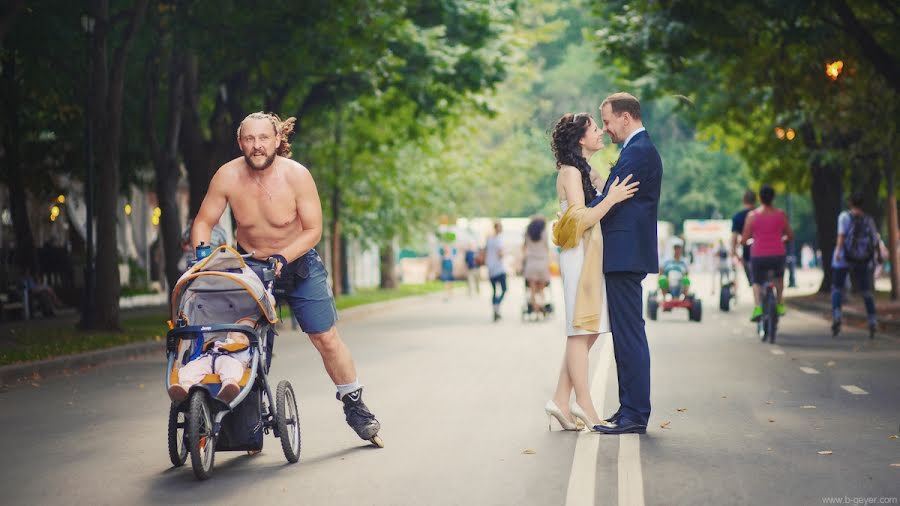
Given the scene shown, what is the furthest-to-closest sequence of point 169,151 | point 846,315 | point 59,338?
point 169,151
point 846,315
point 59,338

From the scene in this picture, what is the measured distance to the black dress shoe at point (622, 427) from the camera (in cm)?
931

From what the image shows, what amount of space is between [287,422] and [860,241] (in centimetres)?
1140

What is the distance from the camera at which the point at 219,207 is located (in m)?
8.52

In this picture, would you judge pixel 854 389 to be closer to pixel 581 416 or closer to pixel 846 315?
pixel 581 416

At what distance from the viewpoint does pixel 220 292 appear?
8.08m

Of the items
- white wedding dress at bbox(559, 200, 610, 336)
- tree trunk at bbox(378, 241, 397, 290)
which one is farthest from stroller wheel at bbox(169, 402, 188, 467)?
tree trunk at bbox(378, 241, 397, 290)

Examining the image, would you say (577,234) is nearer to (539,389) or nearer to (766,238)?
(539,389)

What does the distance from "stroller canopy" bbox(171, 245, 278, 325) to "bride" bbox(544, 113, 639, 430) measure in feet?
7.09

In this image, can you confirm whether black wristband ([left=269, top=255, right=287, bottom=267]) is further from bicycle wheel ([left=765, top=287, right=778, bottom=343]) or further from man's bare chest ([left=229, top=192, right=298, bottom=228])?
bicycle wheel ([left=765, top=287, right=778, bottom=343])

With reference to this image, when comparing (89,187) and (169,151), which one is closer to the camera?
(89,187)

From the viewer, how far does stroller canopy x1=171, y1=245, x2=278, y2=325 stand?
26.2 ft

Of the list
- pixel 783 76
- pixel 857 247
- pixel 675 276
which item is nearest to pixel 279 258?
pixel 857 247

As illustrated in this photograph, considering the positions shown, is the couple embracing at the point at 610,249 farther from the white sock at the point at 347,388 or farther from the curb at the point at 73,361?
the curb at the point at 73,361

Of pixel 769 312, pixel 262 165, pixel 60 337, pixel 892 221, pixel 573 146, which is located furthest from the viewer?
pixel 892 221
